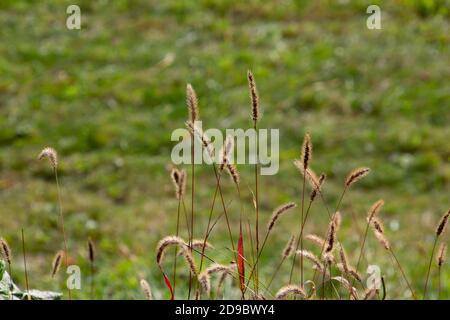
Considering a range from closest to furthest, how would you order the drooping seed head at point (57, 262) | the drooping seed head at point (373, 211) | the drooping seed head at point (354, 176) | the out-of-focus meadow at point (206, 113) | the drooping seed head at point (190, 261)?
1. the drooping seed head at point (190, 261)
2. the drooping seed head at point (354, 176)
3. the drooping seed head at point (373, 211)
4. the drooping seed head at point (57, 262)
5. the out-of-focus meadow at point (206, 113)

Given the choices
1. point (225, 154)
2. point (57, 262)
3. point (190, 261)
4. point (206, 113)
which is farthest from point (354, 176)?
point (206, 113)

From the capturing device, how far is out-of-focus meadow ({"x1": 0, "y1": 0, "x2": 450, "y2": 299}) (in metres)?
8.20

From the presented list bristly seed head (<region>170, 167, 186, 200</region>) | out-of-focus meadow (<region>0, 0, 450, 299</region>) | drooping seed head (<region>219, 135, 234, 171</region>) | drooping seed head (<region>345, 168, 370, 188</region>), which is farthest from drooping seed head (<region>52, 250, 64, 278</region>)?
out-of-focus meadow (<region>0, 0, 450, 299</region>)

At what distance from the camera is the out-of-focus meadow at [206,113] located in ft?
26.9

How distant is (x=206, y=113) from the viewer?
10562mm

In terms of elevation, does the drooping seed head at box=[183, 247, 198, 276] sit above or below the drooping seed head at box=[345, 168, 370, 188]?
below

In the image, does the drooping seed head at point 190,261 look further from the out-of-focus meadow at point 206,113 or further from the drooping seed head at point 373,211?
the out-of-focus meadow at point 206,113

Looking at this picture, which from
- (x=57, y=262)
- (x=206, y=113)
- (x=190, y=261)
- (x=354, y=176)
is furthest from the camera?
(x=206, y=113)

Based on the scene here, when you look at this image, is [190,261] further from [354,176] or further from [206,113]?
[206,113]

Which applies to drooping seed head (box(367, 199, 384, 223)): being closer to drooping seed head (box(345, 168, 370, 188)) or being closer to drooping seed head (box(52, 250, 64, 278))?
drooping seed head (box(345, 168, 370, 188))

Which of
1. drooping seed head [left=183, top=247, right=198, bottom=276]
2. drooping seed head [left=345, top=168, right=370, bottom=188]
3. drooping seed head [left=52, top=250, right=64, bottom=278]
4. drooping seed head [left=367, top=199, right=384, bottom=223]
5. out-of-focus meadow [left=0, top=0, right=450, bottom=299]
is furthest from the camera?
out-of-focus meadow [left=0, top=0, right=450, bottom=299]

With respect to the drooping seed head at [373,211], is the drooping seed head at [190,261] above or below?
below

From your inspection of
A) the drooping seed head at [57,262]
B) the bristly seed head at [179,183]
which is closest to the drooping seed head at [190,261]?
the bristly seed head at [179,183]
